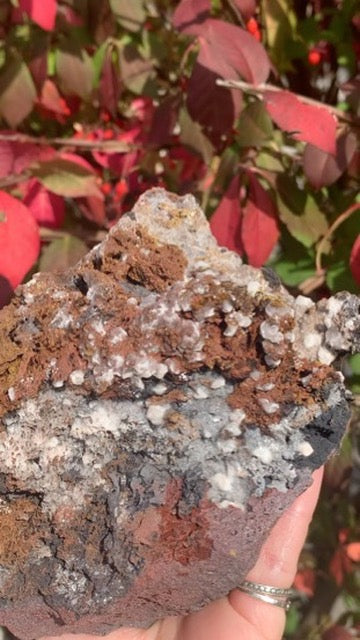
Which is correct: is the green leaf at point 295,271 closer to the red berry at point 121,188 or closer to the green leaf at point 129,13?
the red berry at point 121,188

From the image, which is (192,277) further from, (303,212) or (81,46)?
(81,46)

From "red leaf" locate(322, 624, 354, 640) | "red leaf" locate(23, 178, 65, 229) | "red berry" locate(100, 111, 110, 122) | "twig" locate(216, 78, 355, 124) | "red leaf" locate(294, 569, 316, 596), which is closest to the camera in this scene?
"twig" locate(216, 78, 355, 124)

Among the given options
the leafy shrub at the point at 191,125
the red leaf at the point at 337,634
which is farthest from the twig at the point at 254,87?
the red leaf at the point at 337,634

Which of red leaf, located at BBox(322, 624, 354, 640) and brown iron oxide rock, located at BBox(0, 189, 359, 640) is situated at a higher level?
brown iron oxide rock, located at BBox(0, 189, 359, 640)

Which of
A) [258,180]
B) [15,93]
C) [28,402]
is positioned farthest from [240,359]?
[15,93]

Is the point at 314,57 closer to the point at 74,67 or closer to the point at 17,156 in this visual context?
the point at 74,67

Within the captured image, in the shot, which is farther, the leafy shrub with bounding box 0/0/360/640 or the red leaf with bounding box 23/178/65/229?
the red leaf with bounding box 23/178/65/229

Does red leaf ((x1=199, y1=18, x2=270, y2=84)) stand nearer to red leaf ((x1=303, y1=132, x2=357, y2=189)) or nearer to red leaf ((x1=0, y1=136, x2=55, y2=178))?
red leaf ((x1=303, y1=132, x2=357, y2=189))

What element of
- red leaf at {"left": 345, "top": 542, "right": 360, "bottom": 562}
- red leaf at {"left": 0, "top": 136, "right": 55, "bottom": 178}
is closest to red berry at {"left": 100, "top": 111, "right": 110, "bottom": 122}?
red leaf at {"left": 0, "top": 136, "right": 55, "bottom": 178}
